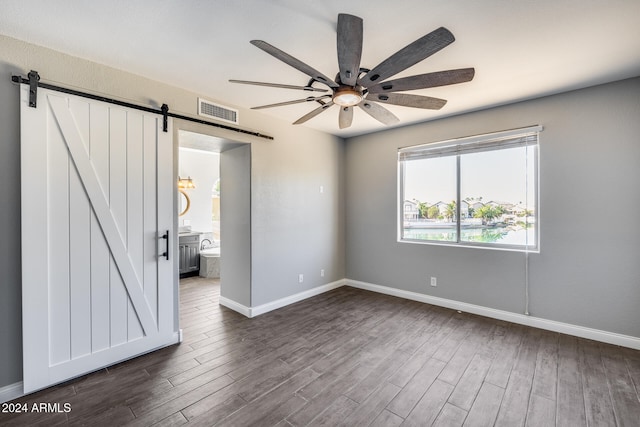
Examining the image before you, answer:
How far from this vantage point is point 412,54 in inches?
62.6

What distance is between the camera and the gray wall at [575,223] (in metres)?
2.78

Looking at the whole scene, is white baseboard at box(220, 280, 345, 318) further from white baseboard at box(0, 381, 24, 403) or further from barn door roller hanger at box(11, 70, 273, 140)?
barn door roller hanger at box(11, 70, 273, 140)

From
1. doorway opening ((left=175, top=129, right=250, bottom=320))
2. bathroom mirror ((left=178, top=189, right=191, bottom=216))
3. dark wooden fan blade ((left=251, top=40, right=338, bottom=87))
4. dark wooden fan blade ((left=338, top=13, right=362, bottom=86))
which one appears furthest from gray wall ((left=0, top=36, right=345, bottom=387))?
bathroom mirror ((left=178, top=189, right=191, bottom=216))

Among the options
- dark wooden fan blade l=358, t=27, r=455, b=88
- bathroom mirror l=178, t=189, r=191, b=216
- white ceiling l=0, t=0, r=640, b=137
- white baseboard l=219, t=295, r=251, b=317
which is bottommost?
white baseboard l=219, t=295, r=251, b=317

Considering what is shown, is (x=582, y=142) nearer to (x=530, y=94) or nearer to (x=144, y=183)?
(x=530, y=94)

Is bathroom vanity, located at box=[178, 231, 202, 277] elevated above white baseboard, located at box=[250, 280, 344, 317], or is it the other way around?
bathroom vanity, located at box=[178, 231, 202, 277]

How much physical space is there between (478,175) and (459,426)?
2.96m

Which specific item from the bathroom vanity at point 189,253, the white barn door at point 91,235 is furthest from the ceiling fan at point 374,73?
the bathroom vanity at point 189,253

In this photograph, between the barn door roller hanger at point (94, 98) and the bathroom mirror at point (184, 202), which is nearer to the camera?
the barn door roller hanger at point (94, 98)

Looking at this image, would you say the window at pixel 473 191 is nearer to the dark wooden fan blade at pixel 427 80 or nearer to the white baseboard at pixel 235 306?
the dark wooden fan blade at pixel 427 80

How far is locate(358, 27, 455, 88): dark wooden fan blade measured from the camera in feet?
4.67

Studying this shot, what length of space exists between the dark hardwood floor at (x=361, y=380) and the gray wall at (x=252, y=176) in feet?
2.28

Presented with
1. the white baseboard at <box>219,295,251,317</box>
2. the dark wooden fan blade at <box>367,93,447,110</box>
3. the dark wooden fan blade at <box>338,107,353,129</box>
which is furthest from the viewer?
the white baseboard at <box>219,295,251,317</box>

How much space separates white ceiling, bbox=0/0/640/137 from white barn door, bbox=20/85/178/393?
548 mm
